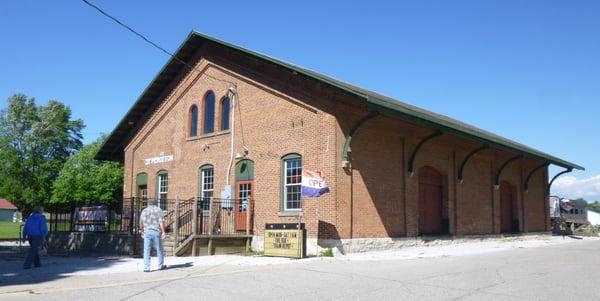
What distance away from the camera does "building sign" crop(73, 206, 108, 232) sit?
2089cm

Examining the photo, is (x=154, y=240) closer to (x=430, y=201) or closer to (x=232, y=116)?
(x=232, y=116)

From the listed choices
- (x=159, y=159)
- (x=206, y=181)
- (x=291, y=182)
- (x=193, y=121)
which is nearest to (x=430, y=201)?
(x=291, y=182)

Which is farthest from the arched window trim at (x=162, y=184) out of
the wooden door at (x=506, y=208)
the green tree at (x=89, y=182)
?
the green tree at (x=89, y=182)

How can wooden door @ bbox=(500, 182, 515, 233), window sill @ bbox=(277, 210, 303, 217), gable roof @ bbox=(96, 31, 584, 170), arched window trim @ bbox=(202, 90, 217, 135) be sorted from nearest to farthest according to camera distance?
gable roof @ bbox=(96, 31, 584, 170)
window sill @ bbox=(277, 210, 303, 217)
arched window trim @ bbox=(202, 90, 217, 135)
wooden door @ bbox=(500, 182, 515, 233)

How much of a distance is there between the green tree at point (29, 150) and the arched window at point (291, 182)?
5066 centimetres

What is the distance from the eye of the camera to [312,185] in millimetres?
17328

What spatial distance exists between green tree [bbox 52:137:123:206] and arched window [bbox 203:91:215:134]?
22026mm

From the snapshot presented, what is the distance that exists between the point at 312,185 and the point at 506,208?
15.5m

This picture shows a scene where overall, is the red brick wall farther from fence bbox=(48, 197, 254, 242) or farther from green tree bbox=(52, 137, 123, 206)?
green tree bbox=(52, 137, 123, 206)

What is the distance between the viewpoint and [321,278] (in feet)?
38.0

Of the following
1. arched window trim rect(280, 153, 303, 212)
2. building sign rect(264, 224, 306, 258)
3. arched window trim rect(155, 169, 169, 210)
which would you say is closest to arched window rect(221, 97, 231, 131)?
arched window trim rect(280, 153, 303, 212)

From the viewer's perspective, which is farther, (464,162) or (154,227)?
(464,162)

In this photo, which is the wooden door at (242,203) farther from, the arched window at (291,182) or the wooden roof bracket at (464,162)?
the wooden roof bracket at (464,162)

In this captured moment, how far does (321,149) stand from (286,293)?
928 centimetres
